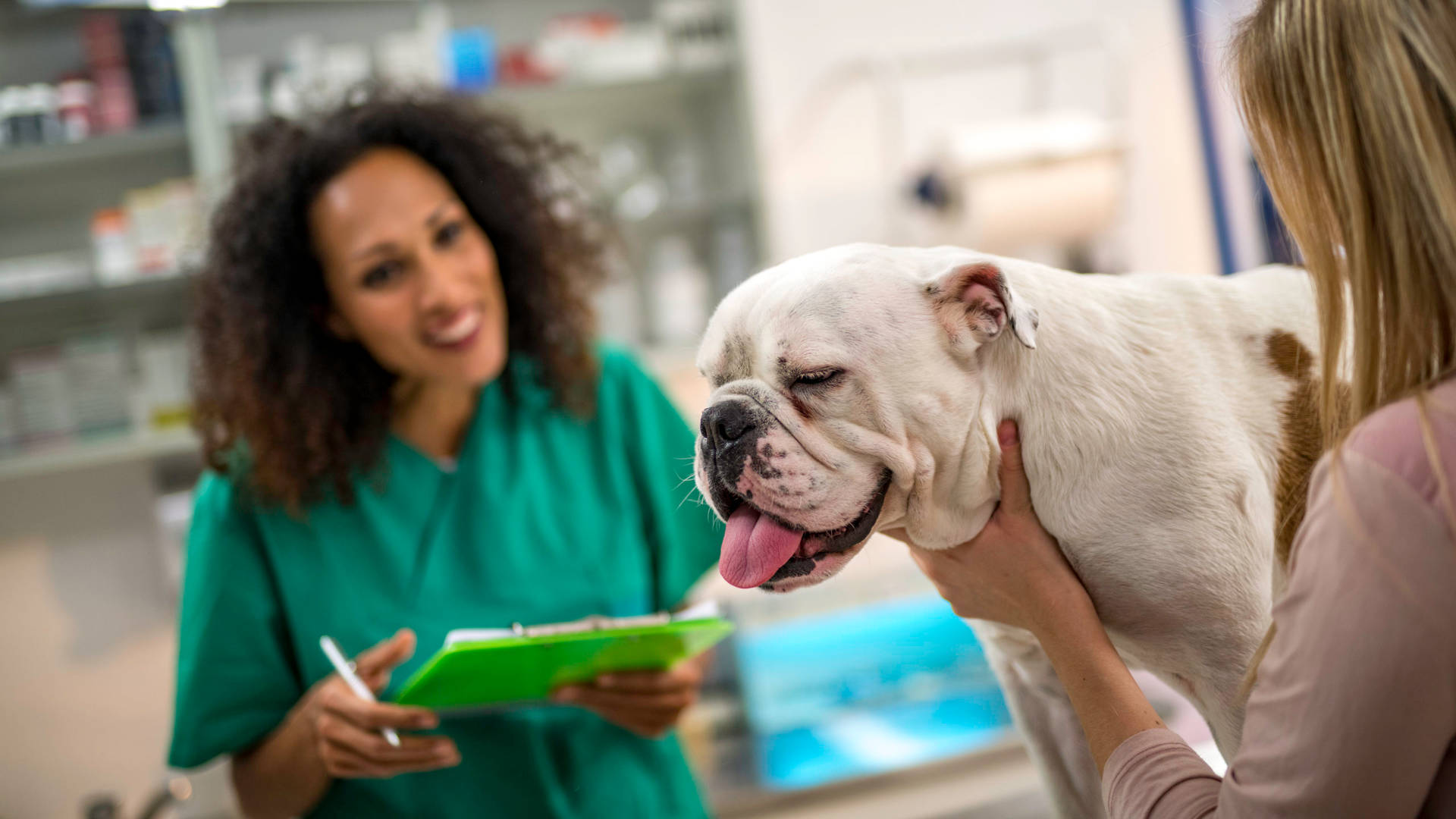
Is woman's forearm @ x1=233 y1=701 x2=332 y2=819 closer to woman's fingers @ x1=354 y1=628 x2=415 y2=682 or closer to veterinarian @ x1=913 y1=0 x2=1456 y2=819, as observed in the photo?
woman's fingers @ x1=354 y1=628 x2=415 y2=682

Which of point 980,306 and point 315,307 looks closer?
point 980,306

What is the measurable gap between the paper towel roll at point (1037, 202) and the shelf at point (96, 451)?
1640 millimetres

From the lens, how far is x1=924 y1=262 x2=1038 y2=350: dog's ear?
646mm

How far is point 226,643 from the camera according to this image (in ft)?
3.71

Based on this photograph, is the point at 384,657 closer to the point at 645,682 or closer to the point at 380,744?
the point at 380,744

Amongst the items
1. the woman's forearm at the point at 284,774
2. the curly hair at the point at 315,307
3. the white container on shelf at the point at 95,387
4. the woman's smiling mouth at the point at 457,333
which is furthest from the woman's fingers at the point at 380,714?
the white container on shelf at the point at 95,387

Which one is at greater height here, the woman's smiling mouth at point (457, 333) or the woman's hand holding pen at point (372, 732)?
the woman's smiling mouth at point (457, 333)

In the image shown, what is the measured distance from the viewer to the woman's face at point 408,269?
116 centimetres

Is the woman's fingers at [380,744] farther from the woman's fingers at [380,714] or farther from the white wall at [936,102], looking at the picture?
the white wall at [936,102]

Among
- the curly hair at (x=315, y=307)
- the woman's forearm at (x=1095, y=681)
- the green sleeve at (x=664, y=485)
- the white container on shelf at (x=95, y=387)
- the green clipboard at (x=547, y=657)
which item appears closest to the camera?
the woman's forearm at (x=1095, y=681)

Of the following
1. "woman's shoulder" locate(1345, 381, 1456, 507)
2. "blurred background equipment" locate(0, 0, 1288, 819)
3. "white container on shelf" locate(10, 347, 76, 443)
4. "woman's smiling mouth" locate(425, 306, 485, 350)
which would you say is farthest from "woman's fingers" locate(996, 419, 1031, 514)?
"white container on shelf" locate(10, 347, 76, 443)

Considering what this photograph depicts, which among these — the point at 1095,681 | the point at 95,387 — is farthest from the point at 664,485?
the point at 95,387

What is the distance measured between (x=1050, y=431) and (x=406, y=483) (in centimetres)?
83

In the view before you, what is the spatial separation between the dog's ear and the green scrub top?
1.92 feet
